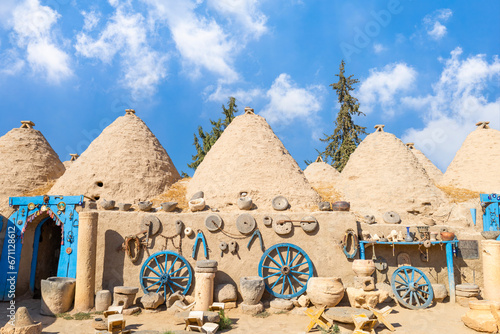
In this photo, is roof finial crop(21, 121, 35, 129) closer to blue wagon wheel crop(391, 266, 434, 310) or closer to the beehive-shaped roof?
the beehive-shaped roof

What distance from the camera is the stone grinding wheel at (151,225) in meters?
9.66

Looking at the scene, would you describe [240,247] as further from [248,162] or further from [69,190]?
[69,190]

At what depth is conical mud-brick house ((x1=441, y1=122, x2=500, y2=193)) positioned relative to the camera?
1378 centimetres

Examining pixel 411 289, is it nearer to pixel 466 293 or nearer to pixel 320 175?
pixel 466 293

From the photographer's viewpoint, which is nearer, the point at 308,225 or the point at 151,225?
the point at 308,225

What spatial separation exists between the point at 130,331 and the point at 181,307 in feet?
5.36

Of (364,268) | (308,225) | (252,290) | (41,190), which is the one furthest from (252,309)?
(41,190)

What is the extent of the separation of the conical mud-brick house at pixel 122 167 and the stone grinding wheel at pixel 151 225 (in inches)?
99.5

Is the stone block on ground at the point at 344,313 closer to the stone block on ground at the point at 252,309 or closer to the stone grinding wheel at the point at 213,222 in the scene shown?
the stone block on ground at the point at 252,309

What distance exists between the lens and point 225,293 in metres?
8.91

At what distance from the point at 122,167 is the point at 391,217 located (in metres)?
9.36

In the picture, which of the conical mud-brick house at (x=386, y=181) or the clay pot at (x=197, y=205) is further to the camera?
the conical mud-brick house at (x=386, y=181)

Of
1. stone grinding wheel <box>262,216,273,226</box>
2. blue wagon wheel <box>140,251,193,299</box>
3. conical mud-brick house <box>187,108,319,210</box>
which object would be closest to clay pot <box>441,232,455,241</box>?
conical mud-brick house <box>187,108,319,210</box>

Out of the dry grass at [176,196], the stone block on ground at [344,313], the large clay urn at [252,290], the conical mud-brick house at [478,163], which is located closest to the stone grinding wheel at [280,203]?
the large clay urn at [252,290]
